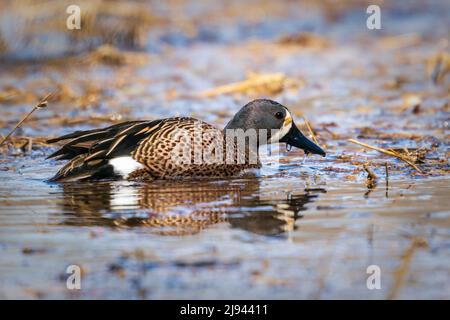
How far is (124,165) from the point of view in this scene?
645 cm

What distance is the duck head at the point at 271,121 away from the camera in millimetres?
6910

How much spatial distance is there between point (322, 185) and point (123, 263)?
2.29 metres

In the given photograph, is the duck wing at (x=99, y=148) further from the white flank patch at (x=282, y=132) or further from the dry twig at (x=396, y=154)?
the dry twig at (x=396, y=154)

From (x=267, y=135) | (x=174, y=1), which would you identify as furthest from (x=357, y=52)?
(x=267, y=135)

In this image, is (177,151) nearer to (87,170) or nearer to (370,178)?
(87,170)

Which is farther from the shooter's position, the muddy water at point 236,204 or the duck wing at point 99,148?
the duck wing at point 99,148

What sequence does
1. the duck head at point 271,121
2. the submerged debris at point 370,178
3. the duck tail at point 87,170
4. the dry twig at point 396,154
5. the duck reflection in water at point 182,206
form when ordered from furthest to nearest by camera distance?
the duck head at point 271,121
the dry twig at point 396,154
the duck tail at point 87,170
the submerged debris at point 370,178
the duck reflection in water at point 182,206

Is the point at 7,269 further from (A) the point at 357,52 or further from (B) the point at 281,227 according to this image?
(A) the point at 357,52

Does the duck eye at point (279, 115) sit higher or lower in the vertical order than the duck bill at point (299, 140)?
higher

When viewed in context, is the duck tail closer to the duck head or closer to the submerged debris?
the duck head

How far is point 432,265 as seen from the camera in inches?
172

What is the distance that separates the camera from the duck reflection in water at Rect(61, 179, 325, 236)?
17.0 ft

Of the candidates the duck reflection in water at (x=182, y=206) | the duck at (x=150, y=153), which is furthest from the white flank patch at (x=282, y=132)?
the duck reflection in water at (x=182, y=206)

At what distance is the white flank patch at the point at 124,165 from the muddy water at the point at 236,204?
0.44 feet
